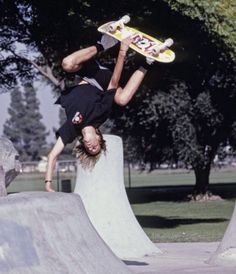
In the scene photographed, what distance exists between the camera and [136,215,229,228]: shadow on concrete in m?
23.0

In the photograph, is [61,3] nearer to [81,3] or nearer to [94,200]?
[81,3]

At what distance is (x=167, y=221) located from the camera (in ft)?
81.4

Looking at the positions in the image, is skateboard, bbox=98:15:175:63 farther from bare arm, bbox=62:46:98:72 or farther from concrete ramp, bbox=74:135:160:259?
concrete ramp, bbox=74:135:160:259

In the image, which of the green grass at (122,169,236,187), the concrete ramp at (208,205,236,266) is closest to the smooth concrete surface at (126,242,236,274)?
the concrete ramp at (208,205,236,266)

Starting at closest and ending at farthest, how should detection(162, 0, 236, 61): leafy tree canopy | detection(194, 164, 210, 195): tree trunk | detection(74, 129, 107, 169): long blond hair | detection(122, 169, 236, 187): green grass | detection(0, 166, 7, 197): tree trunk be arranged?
detection(0, 166, 7, 197): tree trunk → detection(74, 129, 107, 169): long blond hair → detection(162, 0, 236, 61): leafy tree canopy → detection(194, 164, 210, 195): tree trunk → detection(122, 169, 236, 187): green grass

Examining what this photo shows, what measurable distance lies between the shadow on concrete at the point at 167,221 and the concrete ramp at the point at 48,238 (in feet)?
47.7

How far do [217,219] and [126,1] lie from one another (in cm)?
991

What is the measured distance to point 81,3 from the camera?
17.0m

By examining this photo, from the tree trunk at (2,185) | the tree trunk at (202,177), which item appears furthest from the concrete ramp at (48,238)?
the tree trunk at (202,177)

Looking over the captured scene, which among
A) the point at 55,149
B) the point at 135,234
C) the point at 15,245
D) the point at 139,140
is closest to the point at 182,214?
the point at 139,140

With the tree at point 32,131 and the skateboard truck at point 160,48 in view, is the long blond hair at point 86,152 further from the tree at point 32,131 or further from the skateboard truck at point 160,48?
the tree at point 32,131

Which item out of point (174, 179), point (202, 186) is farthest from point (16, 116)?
point (202, 186)

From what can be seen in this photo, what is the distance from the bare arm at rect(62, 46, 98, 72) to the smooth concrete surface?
11.3 ft

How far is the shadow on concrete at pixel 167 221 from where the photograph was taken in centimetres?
2295
